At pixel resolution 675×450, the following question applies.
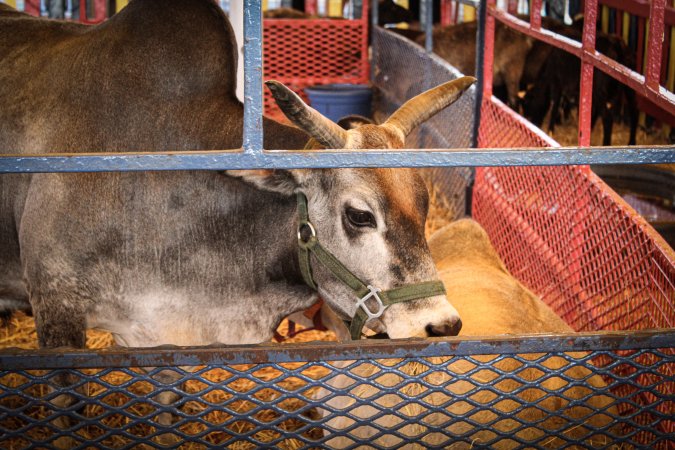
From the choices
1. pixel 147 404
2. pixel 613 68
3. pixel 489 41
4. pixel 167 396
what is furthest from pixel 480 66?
pixel 147 404

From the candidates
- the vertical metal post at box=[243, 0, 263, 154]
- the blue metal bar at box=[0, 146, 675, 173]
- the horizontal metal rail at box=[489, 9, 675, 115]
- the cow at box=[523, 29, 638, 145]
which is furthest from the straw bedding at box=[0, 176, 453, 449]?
the cow at box=[523, 29, 638, 145]

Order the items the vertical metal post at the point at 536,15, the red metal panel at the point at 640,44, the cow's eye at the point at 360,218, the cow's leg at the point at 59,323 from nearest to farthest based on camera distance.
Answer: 1. the cow's eye at the point at 360,218
2. the cow's leg at the point at 59,323
3. the vertical metal post at the point at 536,15
4. the red metal panel at the point at 640,44

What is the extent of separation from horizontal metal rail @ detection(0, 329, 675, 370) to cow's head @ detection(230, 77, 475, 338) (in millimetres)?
712

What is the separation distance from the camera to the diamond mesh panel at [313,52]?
1045 centimetres

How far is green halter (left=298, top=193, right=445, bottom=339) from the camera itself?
3.24 meters

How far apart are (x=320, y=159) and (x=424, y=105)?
130cm

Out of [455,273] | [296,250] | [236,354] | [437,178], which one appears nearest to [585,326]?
[455,273]

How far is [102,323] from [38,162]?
1465 mm

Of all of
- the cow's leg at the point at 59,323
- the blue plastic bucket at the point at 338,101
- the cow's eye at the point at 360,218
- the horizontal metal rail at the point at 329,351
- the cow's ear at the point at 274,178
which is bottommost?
the blue plastic bucket at the point at 338,101

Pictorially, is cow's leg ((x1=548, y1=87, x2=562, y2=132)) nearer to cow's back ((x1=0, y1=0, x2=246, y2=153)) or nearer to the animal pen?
the animal pen

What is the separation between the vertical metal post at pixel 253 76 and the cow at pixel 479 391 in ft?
2.45

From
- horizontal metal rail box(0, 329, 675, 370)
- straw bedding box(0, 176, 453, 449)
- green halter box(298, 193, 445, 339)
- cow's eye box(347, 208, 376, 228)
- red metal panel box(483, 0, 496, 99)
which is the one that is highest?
red metal panel box(483, 0, 496, 99)

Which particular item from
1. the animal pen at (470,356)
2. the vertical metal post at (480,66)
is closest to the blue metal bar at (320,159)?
the animal pen at (470,356)

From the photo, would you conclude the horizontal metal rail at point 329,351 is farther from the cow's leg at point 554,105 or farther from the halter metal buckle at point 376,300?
the cow's leg at point 554,105
